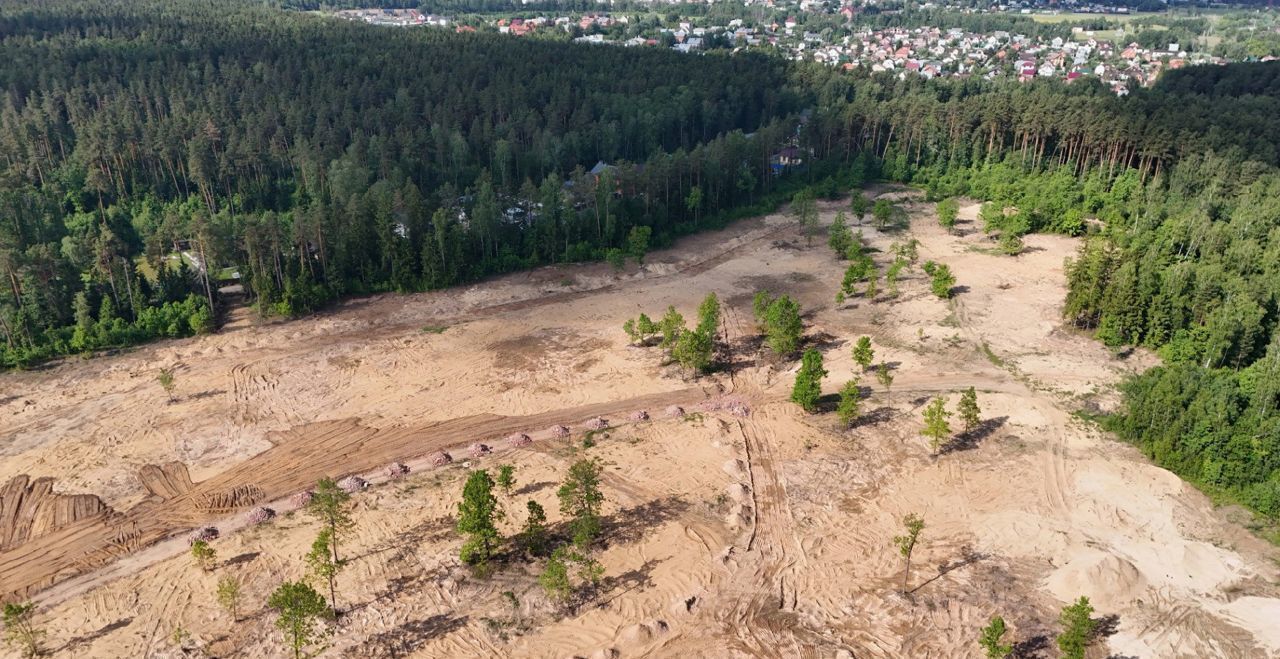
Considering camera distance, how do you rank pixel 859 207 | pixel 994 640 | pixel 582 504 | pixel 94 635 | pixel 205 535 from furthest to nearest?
1. pixel 859 207
2. pixel 582 504
3. pixel 205 535
4. pixel 94 635
5. pixel 994 640

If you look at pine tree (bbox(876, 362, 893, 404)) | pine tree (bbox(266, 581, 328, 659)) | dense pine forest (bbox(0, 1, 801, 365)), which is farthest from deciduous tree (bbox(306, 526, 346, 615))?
pine tree (bbox(876, 362, 893, 404))

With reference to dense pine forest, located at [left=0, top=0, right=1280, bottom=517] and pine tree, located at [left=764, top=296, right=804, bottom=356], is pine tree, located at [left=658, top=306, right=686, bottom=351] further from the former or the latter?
dense pine forest, located at [left=0, top=0, right=1280, bottom=517]

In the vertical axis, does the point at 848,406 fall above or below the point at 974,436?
above

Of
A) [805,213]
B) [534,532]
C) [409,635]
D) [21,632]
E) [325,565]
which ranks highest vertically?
[805,213]

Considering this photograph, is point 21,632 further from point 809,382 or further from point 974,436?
point 974,436

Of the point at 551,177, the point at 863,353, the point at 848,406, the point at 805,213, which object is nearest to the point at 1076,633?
the point at 848,406

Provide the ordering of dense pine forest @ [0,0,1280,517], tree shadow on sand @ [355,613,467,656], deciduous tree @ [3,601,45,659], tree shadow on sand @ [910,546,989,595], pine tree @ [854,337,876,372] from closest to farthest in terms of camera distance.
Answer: deciduous tree @ [3,601,45,659] < tree shadow on sand @ [355,613,467,656] < tree shadow on sand @ [910,546,989,595] < pine tree @ [854,337,876,372] < dense pine forest @ [0,0,1280,517]
